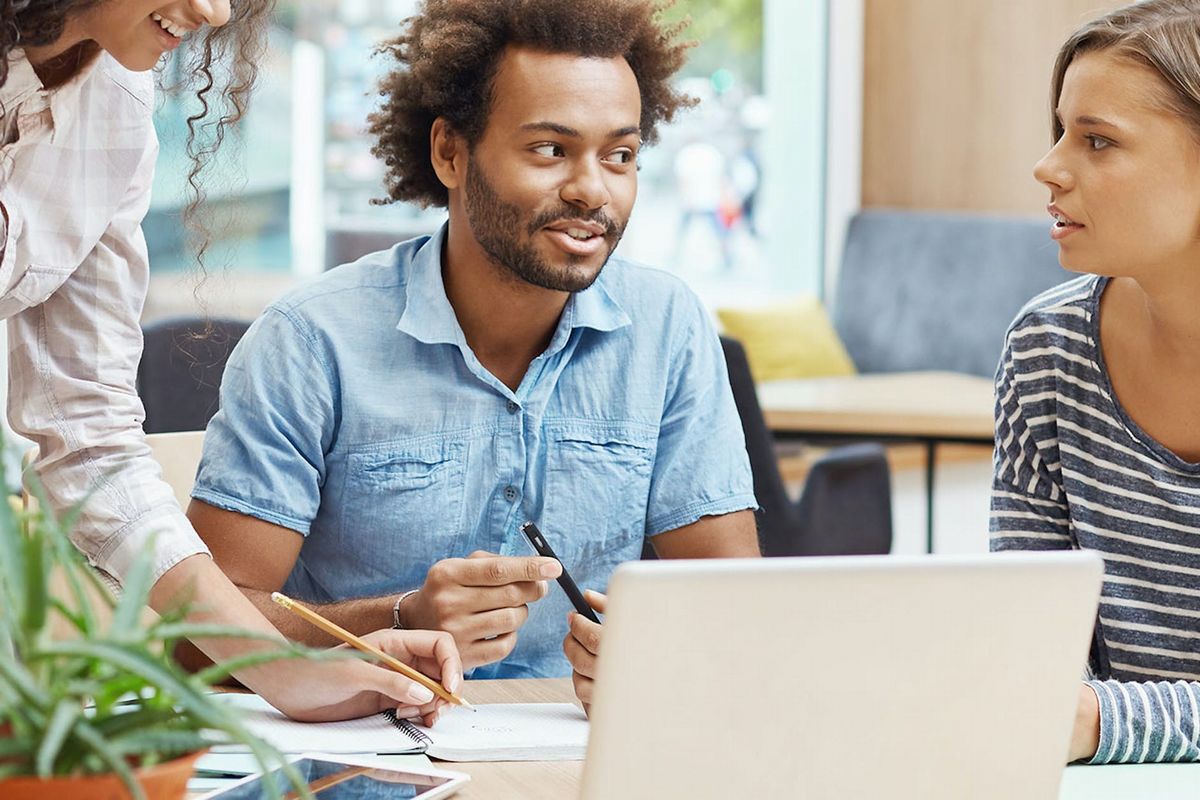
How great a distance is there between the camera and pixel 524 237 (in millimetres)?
1761

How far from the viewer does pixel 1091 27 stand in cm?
163

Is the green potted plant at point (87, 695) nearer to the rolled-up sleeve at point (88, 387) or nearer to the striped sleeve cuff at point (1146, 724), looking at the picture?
the rolled-up sleeve at point (88, 387)

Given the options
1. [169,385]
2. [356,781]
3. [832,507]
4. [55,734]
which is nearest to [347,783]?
[356,781]

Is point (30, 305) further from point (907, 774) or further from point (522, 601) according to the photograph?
point (907, 774)

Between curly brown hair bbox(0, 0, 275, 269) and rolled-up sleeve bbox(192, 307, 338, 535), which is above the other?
curly brown hair bbox(0, 0, 275, 269)

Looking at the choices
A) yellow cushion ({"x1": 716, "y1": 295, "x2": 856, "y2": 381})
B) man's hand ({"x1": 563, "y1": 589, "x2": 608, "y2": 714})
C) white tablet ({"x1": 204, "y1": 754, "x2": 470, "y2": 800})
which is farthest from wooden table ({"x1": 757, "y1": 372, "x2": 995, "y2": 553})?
white tablet ({"x1": 204, "y1": 754, "x2": 470, "y2": 800})

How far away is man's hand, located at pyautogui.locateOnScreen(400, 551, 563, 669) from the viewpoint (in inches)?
57.5

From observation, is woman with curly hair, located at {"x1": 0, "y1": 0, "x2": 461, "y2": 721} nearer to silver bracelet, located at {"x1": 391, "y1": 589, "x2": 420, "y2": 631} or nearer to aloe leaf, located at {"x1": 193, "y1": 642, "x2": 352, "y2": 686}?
silver bracelet, located at {"x1": 391, "y1": 589, "x2": 420, "y2": 631}

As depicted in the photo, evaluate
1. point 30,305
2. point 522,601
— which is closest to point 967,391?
point 522,601

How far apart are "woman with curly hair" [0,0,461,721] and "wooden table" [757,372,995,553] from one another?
2.27m

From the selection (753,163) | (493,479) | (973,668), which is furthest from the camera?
(753,163)

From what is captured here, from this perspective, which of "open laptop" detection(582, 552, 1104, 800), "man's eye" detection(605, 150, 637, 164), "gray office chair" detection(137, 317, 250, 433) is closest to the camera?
"open laptop" detection(582, 552, 1104, 800)

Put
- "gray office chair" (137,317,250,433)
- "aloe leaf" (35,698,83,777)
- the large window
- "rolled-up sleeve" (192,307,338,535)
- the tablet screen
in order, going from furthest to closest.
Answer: the large window, "gray office chair" (137,317,250,433), "rolled-up sleeve" (192,307,338,535), the tablet screen, "aloe leaf" (35,698,83,777)

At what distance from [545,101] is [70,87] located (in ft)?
1.90
